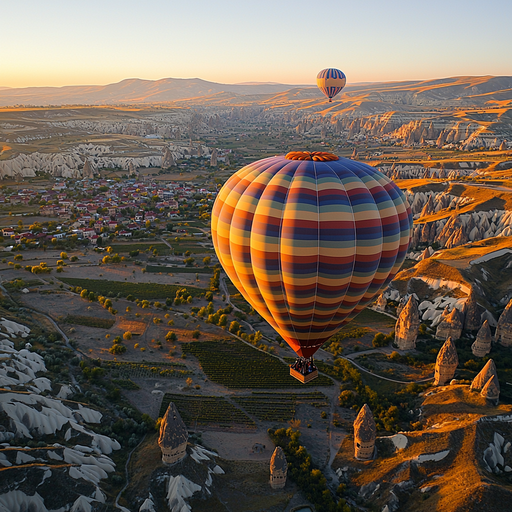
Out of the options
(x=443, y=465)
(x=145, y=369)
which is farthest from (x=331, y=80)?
(x=443, y=465)

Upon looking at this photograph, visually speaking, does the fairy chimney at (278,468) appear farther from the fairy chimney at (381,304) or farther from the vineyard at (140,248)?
the vineyard at (140,248)

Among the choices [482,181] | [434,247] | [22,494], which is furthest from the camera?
[482,181]

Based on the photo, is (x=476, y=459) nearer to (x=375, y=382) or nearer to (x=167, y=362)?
(x=375, y=382)

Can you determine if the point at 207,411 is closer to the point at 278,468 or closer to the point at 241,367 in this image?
the point at 241,367

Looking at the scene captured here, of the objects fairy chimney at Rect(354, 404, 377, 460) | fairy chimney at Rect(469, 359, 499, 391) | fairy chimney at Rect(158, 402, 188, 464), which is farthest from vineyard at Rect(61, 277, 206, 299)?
fairy chimney at Rect(469, 359, 499, 391)

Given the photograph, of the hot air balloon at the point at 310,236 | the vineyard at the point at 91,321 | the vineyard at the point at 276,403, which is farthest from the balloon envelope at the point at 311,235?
the vineyard at the point at 91,321

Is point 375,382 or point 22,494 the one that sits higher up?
point 22,494

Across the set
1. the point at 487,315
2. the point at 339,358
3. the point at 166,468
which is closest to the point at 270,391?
the point at 339,358
